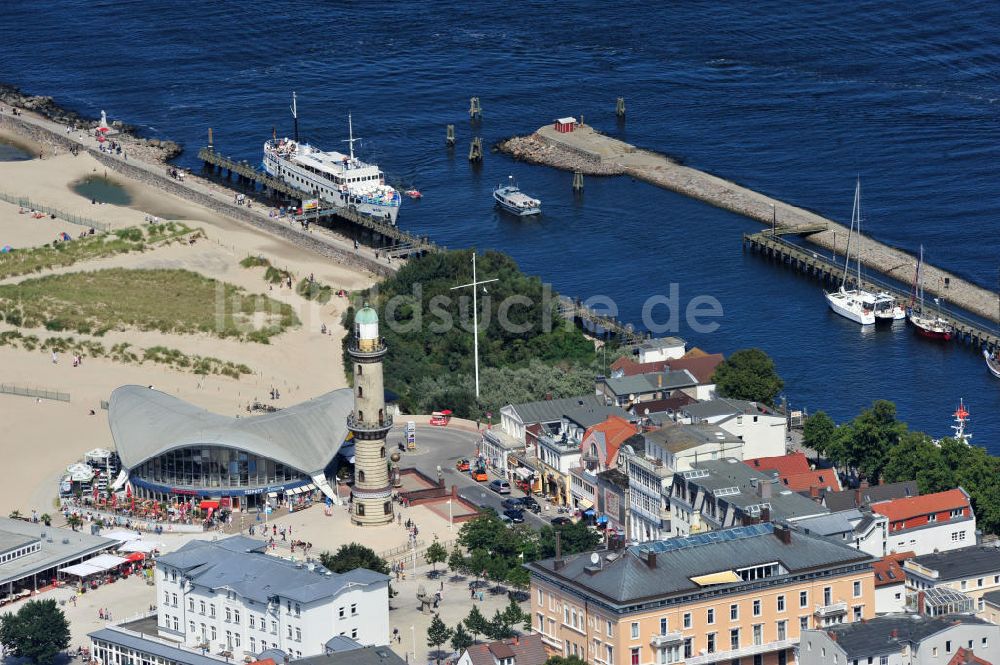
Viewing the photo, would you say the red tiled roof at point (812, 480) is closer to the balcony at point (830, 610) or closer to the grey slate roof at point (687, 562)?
the grey slate roof at point (687, 562)

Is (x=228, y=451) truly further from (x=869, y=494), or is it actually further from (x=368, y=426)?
(x=869, y=494)

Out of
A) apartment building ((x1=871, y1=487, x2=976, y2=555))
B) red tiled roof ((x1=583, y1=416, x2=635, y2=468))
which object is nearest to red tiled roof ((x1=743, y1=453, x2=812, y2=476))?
red tiled roof ((x1=583, y1=416, x2=635, y2=468))

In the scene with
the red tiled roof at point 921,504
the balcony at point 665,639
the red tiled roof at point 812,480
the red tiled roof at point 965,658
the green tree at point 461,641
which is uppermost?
the red tiled roof at point 812,480

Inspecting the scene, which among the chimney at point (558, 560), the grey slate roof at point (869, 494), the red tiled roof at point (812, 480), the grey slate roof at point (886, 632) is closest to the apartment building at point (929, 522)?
the grey slate roof at point (869, 494)

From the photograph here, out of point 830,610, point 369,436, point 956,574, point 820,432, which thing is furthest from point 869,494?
point 369,436

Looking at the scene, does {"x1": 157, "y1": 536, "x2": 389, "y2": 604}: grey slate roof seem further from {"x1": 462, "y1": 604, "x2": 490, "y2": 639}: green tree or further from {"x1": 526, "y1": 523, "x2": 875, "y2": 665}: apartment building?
{"x1": 526, "y1": 523, "x2": 875, "y2": 665}: apartment building
